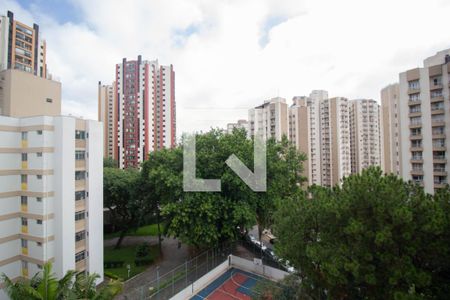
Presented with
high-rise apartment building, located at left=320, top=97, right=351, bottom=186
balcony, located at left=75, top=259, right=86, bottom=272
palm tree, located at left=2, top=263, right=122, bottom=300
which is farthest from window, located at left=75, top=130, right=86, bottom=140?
high-rise apartment building, located at left=320, top=97, right=351, bottom=186

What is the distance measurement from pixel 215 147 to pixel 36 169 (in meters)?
8.13

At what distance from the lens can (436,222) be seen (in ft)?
16.8

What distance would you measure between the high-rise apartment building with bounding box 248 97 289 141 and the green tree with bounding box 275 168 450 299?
91.8 feet

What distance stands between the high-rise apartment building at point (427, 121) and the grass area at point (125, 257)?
19.3m

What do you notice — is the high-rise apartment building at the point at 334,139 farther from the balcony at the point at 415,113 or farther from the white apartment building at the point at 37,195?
the white apartment building at the point at 37,195

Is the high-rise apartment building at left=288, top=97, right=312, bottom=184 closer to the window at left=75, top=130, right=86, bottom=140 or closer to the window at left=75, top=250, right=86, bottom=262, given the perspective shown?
the window at left=75, top=130, right=86, bottom=140

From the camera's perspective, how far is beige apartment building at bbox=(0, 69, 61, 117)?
12383 millimetres

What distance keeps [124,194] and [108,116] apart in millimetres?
32608

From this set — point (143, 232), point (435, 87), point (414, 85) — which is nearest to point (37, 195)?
point (143, 232)

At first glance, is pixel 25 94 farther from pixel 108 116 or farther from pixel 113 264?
pixel 108 116

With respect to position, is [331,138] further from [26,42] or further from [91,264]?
[26,42]

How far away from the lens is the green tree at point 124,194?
54.1ft

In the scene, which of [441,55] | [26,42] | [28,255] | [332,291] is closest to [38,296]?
[28,255]

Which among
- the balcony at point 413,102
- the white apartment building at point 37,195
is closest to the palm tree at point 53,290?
the white apartment building at point 37,195
